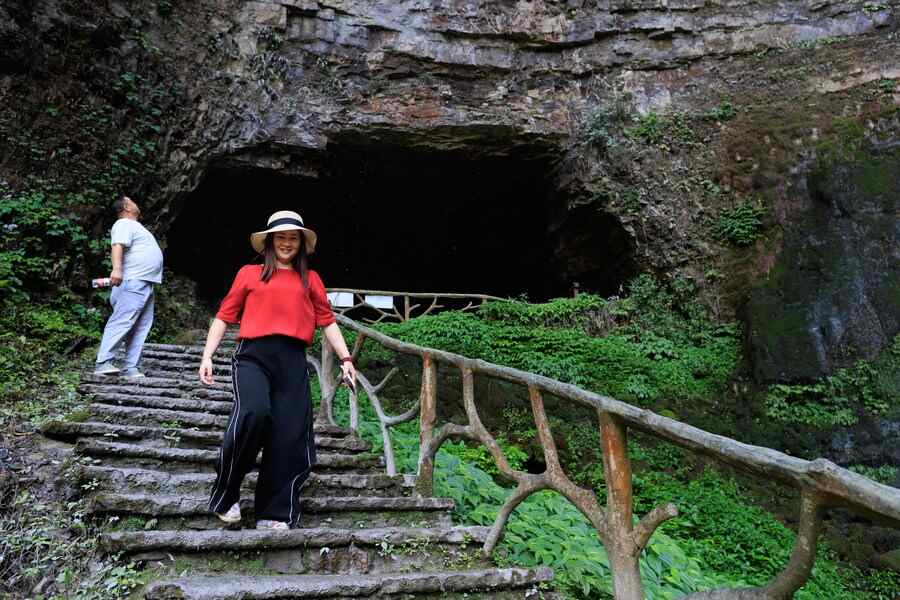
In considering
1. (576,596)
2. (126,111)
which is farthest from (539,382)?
(126,111)

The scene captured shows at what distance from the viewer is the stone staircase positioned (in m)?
2.36

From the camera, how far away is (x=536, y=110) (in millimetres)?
12156

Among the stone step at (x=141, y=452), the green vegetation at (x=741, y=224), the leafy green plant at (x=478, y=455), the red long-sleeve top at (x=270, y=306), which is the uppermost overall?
the green vegetation at (x=741, y=224)

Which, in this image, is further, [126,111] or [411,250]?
[411,250]

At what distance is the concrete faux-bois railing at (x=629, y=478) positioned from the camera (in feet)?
4.29

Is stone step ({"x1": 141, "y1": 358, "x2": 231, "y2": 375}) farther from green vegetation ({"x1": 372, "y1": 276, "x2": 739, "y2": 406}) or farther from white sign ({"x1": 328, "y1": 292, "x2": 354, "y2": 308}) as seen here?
white sign ({"x1": 328, "y1": 292, "x2": 354, "y2": 308})

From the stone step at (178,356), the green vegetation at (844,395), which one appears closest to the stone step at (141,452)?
the stone step at (178,356)

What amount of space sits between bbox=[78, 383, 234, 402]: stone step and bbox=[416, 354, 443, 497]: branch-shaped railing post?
1963mm

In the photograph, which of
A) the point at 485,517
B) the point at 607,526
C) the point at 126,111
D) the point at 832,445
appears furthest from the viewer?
the point at 126,111

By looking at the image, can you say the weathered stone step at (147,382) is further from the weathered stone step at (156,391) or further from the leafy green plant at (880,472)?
the leafy green plant at (880,472)

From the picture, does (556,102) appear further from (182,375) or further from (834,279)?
(182,375)

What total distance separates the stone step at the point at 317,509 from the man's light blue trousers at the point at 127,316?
2378 millimetres

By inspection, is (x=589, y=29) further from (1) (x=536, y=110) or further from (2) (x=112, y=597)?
(2) (x=112, y=597)

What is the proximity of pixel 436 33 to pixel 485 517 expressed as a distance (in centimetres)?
1081
